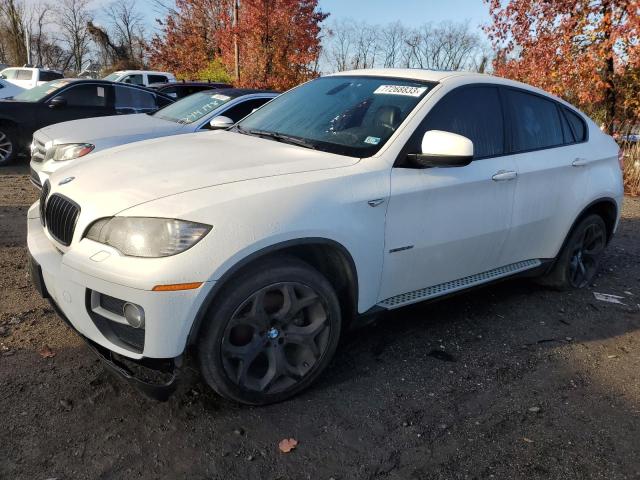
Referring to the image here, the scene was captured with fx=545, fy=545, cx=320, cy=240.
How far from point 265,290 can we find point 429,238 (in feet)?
3.57

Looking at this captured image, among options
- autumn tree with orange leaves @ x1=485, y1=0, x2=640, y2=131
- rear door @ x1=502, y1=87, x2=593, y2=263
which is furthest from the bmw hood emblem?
autumn tree with orange leaves @ x1=485, y1=0, x2=640, y2=131

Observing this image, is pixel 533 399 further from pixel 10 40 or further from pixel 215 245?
pixel 10 40

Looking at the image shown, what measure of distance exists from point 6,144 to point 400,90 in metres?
7.83

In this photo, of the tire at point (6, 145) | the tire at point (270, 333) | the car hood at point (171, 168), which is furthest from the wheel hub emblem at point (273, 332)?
the tire at point (6, 145)

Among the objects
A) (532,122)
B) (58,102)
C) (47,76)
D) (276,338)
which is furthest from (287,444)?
(47,76)

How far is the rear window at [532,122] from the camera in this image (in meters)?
3.82

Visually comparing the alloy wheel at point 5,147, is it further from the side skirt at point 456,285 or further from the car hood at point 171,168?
the side skirt at point 456,285

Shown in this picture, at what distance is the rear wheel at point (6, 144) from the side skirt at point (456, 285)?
26.7 ft

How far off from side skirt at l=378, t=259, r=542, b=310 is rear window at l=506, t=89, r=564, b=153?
84cm

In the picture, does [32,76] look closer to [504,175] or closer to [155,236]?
[504,175]

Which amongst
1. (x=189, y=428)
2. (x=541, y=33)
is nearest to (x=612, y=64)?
(x=541, y=33)

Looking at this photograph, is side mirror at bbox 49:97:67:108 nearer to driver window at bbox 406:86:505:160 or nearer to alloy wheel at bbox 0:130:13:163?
alloy wheel at bbox 0:130:13:163

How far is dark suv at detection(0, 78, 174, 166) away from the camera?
8.87 meters

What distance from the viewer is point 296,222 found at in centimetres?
256
